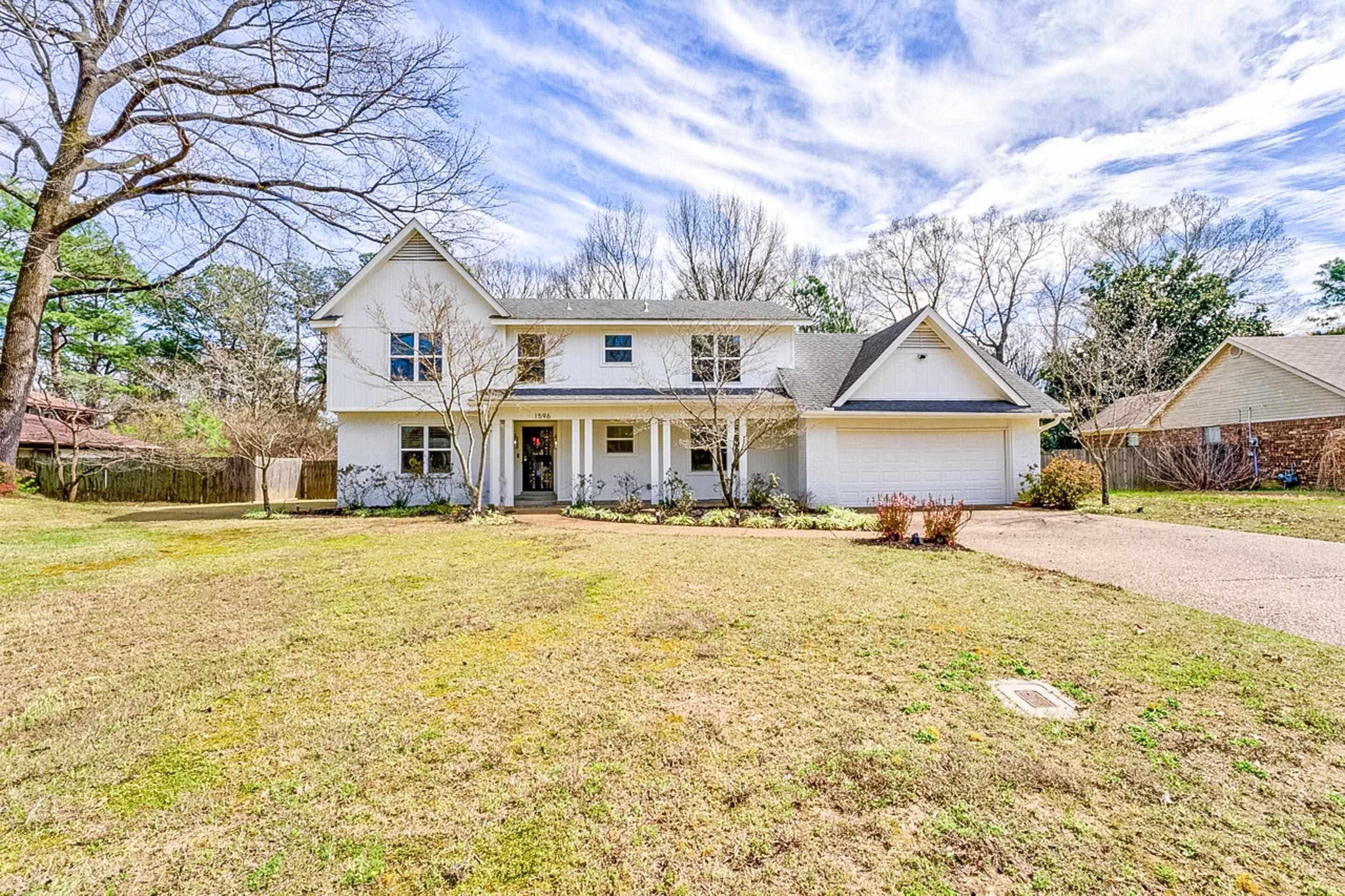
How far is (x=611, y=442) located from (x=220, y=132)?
1161 centimetres

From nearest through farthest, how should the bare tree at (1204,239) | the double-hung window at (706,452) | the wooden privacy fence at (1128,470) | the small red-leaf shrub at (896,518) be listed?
1. the small red-leaf shrub at (896,518)
2. the double-hung window at (706,452)
3. the wooden privacy fence at (1128,470)
4. the bare tree at (1204,239)

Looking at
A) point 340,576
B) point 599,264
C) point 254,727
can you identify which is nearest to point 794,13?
point 340,576

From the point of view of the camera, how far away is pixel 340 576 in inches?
289

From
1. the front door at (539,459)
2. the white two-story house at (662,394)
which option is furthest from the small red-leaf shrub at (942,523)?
the front door at (539,459)

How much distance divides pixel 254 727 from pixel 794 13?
1315cm

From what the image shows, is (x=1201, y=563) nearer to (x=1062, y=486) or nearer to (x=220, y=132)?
(x=1062, y=486)

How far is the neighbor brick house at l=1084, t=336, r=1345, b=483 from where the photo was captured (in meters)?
18.5

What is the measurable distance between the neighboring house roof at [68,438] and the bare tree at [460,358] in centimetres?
1187

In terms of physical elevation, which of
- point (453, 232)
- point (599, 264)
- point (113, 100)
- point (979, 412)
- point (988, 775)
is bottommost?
point (988, 775)

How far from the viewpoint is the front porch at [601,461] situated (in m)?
16.3

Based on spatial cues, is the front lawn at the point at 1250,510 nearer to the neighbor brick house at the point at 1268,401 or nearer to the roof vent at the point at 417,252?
the neighbor brick house at the point at 1268,401

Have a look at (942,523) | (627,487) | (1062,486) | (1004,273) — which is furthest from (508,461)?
(1004,273)

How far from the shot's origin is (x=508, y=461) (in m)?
16.2

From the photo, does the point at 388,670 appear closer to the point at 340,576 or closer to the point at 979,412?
the point at 340,576
